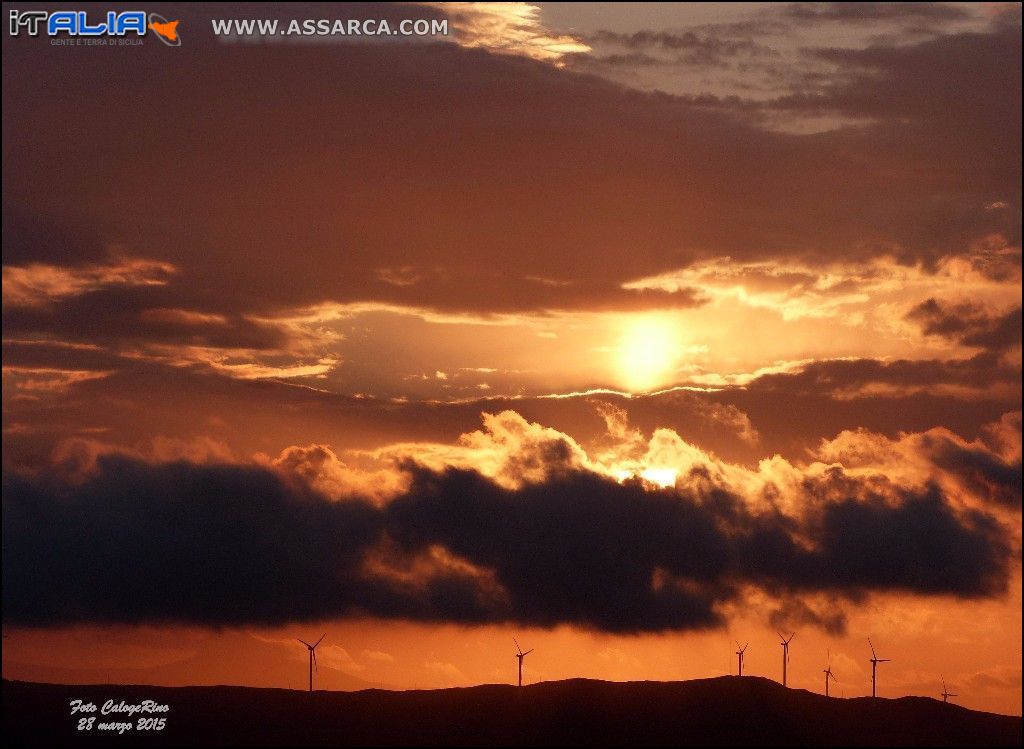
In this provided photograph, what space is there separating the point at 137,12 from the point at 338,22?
93.1ft

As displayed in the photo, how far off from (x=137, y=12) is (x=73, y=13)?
8.03 metres

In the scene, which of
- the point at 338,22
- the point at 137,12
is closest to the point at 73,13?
the point at 137,12

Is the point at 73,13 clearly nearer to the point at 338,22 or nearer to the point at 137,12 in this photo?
the point at 137,12

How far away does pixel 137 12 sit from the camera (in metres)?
145

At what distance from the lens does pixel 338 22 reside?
126188 mm

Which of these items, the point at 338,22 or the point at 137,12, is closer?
the point at 338,22

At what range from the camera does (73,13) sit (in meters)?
138

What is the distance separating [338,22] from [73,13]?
90.8ft

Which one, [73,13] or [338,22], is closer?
[338,22]

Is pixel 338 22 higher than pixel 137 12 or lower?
lower
